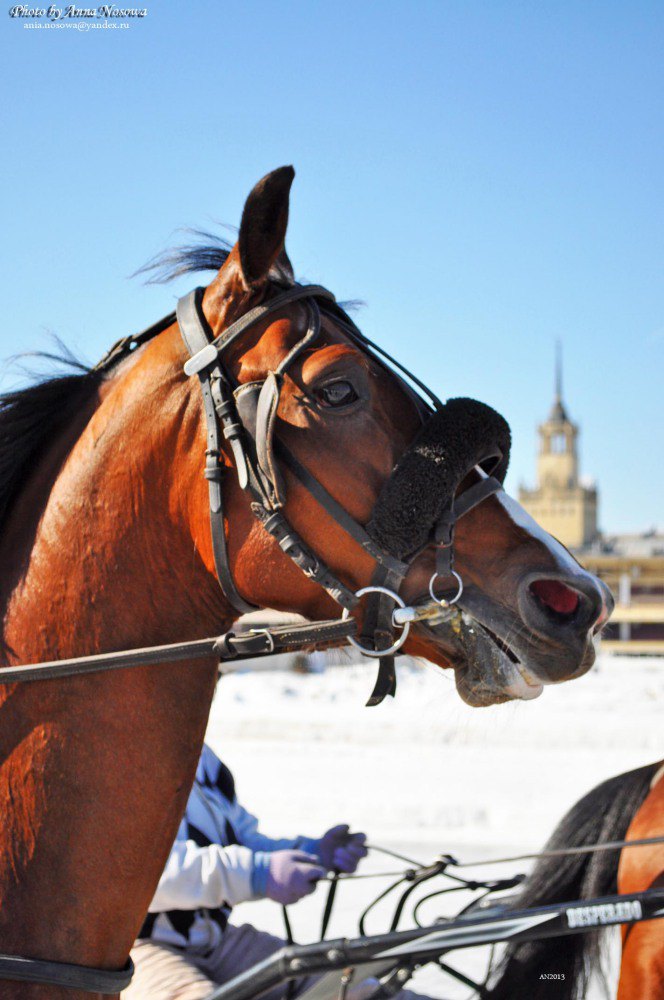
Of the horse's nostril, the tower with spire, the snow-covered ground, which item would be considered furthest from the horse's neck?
the tower with spire

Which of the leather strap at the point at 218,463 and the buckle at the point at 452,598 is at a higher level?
the leather strap at the point at 218,463

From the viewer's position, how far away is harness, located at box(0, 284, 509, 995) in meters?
1.87

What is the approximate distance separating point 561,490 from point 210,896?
12280cm

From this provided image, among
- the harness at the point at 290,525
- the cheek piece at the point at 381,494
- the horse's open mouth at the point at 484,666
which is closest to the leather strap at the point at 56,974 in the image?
the harness at the point at 290,525

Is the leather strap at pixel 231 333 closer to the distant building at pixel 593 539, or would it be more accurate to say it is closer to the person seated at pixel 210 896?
the person seated at pixel 210 896

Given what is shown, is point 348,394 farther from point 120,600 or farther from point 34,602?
point 34,602

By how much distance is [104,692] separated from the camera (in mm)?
1921

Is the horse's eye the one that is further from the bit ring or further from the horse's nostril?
the horse's nostril

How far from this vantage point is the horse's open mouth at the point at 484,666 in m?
1.90

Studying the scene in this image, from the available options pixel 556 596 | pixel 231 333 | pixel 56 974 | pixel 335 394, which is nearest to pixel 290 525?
pixel 335 394

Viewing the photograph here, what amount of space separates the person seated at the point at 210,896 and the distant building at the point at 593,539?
162ft

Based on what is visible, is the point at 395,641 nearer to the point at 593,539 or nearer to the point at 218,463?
the point at 218,463

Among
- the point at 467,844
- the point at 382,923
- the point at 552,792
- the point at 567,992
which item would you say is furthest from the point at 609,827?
the point at 552,792

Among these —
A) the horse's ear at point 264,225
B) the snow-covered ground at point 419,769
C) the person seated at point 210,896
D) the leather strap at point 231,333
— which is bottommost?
the snow-covered ground at point 419,769
